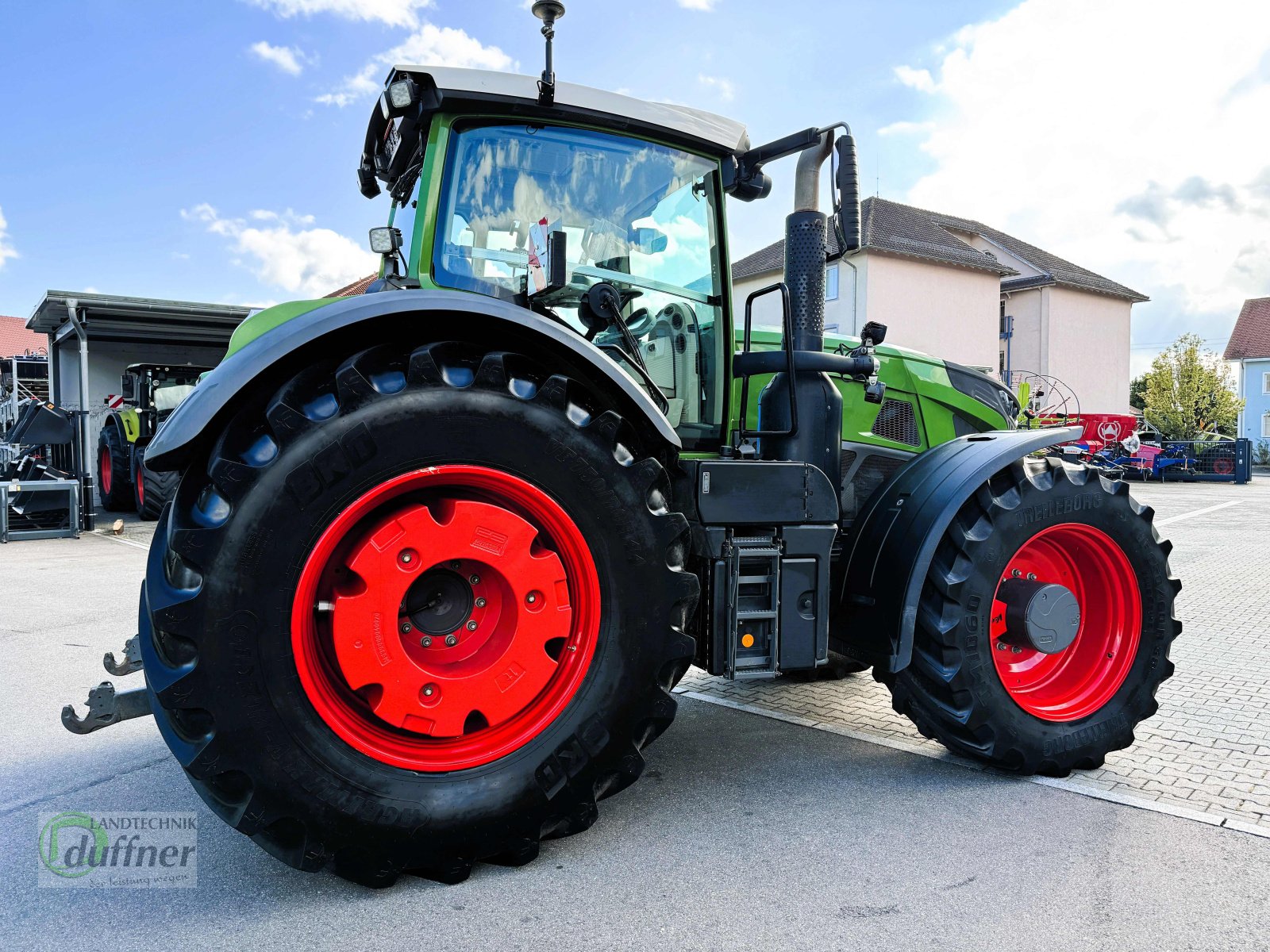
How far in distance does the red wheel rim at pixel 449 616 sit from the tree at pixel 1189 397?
1582 inches

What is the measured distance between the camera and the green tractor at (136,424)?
13742mm

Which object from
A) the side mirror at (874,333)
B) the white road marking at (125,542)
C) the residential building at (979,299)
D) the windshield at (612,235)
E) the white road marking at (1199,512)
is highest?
the residential building at (979,299)

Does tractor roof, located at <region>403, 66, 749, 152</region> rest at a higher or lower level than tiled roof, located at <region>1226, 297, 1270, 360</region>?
lower

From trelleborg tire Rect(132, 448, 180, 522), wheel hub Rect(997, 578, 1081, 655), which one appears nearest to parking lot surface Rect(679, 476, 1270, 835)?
wheel hub Rect(997, 578, 1081, 655)

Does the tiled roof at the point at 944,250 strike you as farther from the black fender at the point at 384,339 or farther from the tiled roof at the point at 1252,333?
the black fender at the point at 384,339

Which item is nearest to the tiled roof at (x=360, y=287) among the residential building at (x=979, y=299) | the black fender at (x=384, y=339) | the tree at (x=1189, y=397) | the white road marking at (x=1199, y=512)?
the black fender at (x=384, y=339)

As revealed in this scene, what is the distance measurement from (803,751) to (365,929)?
1.95 metres

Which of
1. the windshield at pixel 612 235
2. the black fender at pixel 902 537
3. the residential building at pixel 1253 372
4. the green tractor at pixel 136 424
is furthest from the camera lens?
the residential building at pixel 1253 372

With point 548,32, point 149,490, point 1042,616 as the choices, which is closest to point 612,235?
point 548,32

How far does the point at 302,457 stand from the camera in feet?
7.68

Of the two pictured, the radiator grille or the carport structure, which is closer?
the radiator grille

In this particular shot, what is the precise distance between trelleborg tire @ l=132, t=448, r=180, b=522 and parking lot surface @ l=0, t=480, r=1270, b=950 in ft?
26.2

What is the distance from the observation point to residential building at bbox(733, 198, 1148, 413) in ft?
99.1

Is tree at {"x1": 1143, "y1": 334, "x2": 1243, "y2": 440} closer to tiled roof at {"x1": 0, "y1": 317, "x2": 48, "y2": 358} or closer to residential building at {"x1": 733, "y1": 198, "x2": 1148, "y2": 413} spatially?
residential building at {"x1": 733, "y1": 198, "x2": 1148, "y2": 413}
